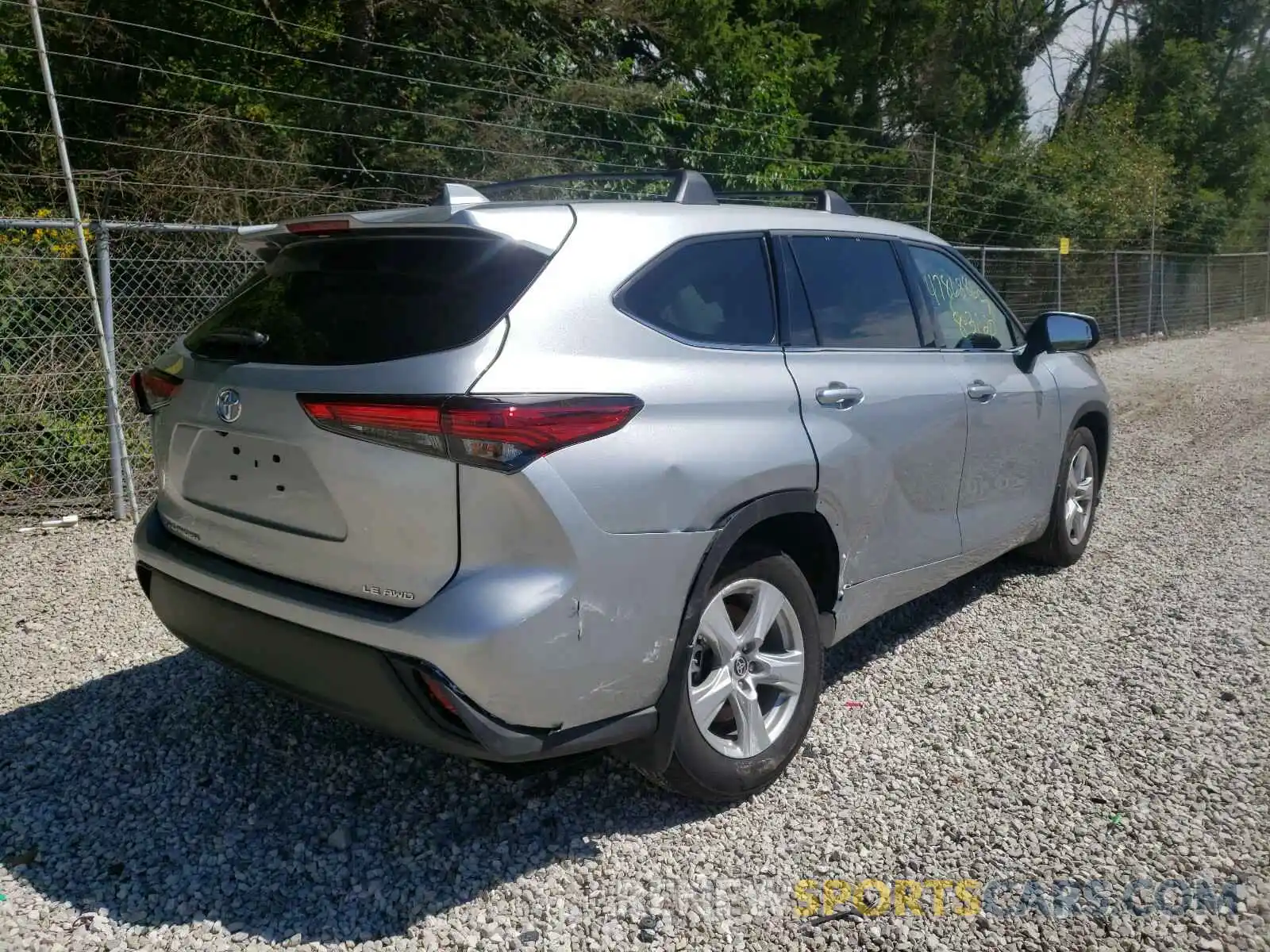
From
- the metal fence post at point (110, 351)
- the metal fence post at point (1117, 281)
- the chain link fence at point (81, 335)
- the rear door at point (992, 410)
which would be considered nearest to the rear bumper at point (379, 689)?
the rear door at point (992, 410)

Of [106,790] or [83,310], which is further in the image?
[83,310]

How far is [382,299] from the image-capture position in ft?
8.96

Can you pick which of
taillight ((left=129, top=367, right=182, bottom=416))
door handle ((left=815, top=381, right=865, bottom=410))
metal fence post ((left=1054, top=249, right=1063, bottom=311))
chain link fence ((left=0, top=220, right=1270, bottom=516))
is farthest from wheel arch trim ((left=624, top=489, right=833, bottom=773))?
metal fence post ((left=1054, top=249, right=1063, bottom=311))

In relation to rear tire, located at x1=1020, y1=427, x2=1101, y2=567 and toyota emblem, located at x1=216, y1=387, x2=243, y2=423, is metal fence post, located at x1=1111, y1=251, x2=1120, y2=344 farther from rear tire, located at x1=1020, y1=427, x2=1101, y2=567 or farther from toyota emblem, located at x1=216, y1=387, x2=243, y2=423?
toyota emblem, located at x1=216, y1=387, x2=243, y2=423

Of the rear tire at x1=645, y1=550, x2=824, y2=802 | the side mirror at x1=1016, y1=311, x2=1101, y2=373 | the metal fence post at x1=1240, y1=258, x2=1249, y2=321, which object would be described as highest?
the side mirror at x1=1016, y1=311, x2=1101, y2=373

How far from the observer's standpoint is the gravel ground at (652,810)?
2.65 meters

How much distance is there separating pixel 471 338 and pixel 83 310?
4.96 m

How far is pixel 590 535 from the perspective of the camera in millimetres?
2525

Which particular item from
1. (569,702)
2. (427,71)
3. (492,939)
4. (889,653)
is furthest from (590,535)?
(427,71)

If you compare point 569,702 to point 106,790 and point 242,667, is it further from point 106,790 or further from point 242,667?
point 106,790

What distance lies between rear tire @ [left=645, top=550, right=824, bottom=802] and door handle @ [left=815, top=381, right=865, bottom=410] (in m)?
0.54

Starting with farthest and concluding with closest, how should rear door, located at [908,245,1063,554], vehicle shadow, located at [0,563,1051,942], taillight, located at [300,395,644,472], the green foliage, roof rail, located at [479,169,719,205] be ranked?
the green foliage
rear door, located at [908,245,1063,554]
roof rail, located at [479,169,719,205]
vehicle shadow, located at [0,563,1051,942]
taillight, located at [300,395,644,472]

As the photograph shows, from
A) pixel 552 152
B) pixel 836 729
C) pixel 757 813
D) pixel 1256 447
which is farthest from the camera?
pixel 552 152

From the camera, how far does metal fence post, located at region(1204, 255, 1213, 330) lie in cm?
2428
